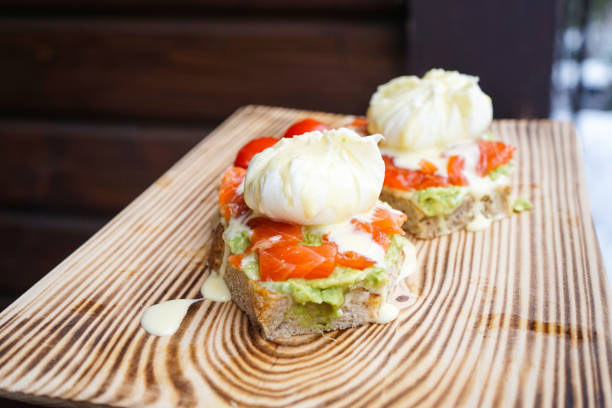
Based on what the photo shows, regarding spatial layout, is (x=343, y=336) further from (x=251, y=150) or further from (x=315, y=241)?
(x=251, y=150)

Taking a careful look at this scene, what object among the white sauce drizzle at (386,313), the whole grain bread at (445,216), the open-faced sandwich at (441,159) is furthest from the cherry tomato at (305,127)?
the white sauce drizzle at (386,313)

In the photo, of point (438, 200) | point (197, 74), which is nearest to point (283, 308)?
point (438, 200)

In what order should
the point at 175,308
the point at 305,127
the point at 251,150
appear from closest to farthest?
the point at 175,308 → the point at 251,150 → the point at 305,127

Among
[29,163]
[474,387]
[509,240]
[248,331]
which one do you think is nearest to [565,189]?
[509,240]

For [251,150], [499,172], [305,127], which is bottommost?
[499,172]

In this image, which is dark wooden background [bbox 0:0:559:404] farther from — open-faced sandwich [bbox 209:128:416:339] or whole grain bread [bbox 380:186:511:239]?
open-faced sandwich [bbox 209:128:416:339]

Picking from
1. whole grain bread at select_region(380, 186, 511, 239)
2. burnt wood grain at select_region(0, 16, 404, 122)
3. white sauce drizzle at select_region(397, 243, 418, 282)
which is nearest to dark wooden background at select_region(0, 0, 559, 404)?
A: burnt wood grain at select_region(0, 16, 404, 122)
